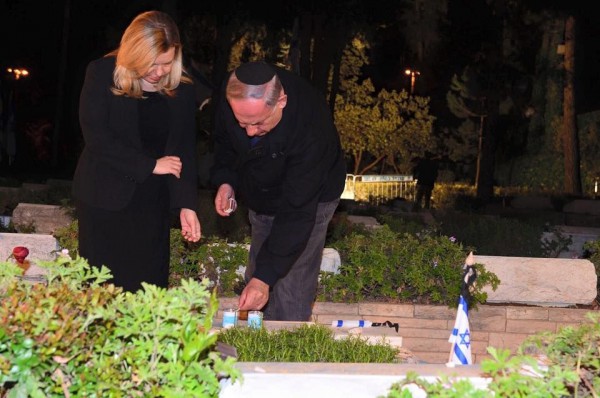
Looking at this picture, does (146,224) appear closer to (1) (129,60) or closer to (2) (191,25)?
(1) (129,60)

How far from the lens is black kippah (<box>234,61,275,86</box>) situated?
15.0 feet

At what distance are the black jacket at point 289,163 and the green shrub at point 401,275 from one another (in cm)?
191

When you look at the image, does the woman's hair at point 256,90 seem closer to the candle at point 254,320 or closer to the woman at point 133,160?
the woman at point 133,160

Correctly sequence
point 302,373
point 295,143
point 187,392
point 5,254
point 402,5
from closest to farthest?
point 187,392 < point 302,373 < point 295,143 < point 5,254 < point 402,5

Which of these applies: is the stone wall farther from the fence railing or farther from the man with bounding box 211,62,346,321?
the fence railing

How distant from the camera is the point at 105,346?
104 inches

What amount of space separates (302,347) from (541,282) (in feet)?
11.9

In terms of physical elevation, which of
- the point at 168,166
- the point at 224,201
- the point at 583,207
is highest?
Answer: the point at 583,207

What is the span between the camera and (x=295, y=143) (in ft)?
16.3

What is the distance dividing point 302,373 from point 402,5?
18.0 m

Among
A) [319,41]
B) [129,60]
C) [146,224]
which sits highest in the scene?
[319,41]

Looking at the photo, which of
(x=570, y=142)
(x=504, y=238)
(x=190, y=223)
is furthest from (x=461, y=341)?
(x=570, y=142)

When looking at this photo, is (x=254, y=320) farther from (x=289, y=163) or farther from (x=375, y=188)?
(x=375, y=188)

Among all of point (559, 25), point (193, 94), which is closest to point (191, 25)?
point (559, 25)
